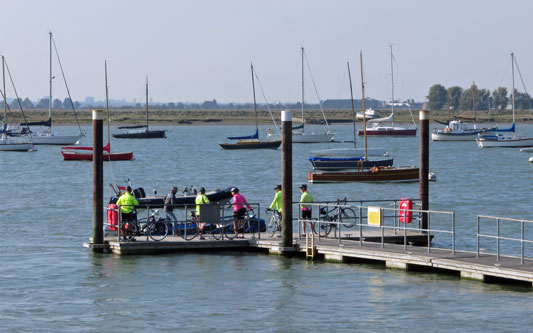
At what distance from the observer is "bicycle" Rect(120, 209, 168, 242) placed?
30252 millimetres

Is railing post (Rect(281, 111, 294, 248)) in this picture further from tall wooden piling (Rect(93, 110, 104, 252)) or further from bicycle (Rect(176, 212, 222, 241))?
tall wooden piling (Rect(93, 110, 104, 252))

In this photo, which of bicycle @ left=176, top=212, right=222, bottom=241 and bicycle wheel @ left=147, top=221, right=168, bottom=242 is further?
bicycle wheel @ left=147, top=221, right=168, bottom=242

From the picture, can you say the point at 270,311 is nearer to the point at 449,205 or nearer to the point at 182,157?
the point at 449,205

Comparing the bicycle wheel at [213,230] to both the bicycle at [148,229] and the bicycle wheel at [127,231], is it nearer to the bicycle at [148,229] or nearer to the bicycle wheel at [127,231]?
the bicycle at [148,229]

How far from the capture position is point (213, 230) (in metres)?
31.2

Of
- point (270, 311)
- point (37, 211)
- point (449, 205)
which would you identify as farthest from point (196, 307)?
point (449, 205)

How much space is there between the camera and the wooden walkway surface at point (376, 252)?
83.8 ft

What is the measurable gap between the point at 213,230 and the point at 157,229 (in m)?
1.79

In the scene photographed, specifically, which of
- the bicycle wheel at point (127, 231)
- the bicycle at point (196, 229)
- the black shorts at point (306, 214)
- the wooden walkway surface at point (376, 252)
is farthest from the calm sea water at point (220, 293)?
the black shorts at point (306, 214)

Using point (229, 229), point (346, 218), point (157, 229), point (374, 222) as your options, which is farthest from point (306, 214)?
point (157, 229)

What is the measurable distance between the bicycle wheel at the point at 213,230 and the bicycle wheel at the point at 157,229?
4.19 ft

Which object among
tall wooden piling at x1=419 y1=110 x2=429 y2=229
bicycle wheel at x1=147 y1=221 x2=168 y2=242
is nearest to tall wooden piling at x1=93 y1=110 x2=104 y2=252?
bicycle wheel at x1=147 y1=221 x2=168 y2=242

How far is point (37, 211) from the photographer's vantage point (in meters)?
49.6

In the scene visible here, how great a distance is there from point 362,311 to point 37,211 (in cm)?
2900
